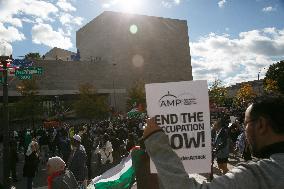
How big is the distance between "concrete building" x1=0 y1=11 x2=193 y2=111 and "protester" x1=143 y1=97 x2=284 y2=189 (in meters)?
68.6

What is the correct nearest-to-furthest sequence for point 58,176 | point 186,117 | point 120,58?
point 186,117 → point 58,176 → point 120,58

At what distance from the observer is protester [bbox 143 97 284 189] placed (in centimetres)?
142

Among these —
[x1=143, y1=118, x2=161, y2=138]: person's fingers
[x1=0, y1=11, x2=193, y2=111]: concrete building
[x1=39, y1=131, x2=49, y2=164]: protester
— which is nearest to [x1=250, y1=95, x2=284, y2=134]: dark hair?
[x1=143, y1=118, x2=161, y2=138]: person's fingers

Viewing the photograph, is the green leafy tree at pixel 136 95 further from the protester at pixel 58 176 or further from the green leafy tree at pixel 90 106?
the protester at pixel 58 176

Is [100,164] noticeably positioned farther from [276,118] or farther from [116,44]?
[116,44]

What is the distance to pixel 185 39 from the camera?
105m

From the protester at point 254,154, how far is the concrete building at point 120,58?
68.6 meters

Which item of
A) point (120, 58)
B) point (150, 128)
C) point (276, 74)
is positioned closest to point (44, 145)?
point (150, 128)

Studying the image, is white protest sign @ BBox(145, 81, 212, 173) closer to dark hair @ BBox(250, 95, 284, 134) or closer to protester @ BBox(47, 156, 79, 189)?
dark hair @ BBox(250, 95, 284, 134)

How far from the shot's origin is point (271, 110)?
158cm

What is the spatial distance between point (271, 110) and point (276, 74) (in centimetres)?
8692

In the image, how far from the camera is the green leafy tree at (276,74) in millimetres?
81500

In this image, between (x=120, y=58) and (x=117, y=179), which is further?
(x=120, y=58)

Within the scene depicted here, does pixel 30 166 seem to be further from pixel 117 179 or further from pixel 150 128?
pixel 150 128
